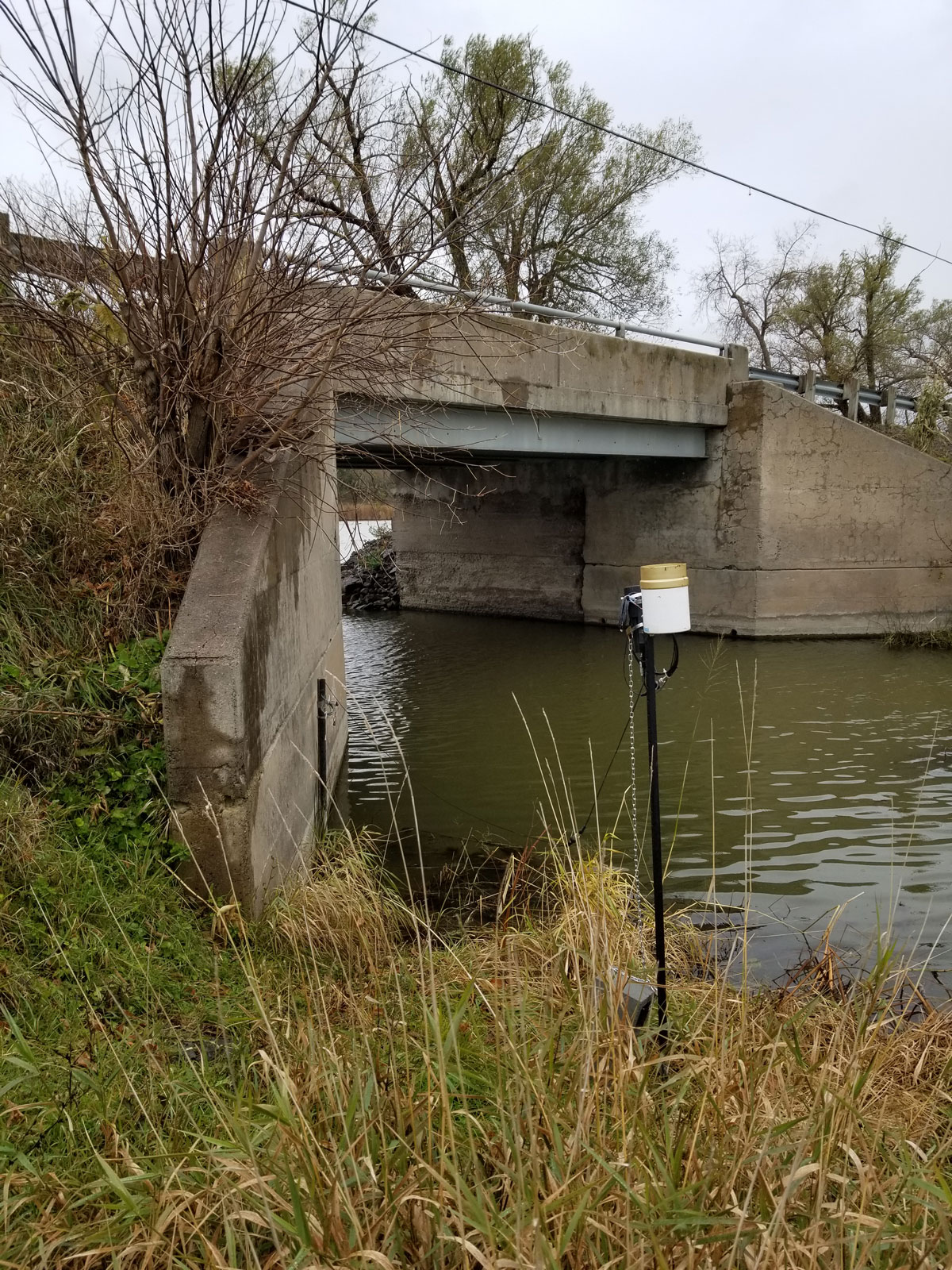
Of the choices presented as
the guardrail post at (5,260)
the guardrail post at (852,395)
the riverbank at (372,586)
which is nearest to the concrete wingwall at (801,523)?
the guardrail post at (852,395)

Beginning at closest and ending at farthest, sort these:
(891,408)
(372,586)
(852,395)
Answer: (852,395) → (891,408) → (372,586)

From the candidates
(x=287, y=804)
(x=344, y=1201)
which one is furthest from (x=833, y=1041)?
(x=287, y=804)

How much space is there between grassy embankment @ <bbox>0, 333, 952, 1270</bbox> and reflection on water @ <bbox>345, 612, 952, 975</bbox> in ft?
2.53

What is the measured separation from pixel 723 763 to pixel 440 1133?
697cm

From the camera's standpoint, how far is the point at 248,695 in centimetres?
410

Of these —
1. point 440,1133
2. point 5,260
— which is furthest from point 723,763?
point 440,1133

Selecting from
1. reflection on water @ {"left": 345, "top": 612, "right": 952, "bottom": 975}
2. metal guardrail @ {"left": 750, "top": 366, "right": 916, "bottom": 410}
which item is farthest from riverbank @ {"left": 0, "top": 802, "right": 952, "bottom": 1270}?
metal guardrail @ {"left": 750, "top": 366, "right": 916, "bottom": 410}

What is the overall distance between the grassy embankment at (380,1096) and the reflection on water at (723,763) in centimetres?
77

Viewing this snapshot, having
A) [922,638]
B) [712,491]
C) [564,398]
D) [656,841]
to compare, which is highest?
[564,398]

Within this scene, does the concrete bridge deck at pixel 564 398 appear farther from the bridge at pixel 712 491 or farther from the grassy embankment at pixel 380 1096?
the grassy embankment at pixel 380 1096

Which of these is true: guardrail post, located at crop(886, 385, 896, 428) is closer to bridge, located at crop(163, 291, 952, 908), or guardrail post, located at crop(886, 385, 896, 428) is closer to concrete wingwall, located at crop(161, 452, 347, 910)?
bridge, located at crop(163, 291, 952, 908)

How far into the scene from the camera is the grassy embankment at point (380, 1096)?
1763 mm

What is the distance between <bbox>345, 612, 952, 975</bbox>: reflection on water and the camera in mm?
5758

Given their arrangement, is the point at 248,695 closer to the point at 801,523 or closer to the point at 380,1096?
the point at 380,1096
